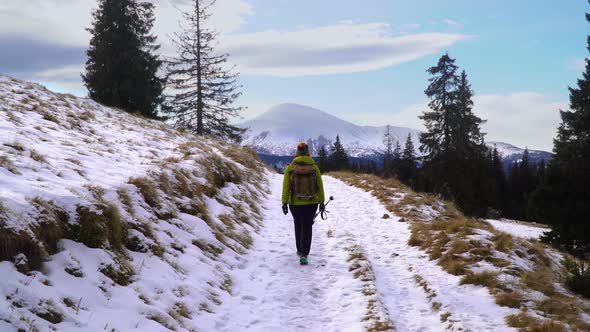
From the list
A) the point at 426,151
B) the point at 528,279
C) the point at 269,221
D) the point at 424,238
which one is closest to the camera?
the point at 528,279

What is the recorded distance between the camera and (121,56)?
23078mm

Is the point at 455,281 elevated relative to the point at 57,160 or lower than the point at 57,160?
lower

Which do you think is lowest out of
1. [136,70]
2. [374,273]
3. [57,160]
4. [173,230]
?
[374,273]

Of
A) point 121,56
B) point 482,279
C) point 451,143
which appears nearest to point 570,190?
point 451,143

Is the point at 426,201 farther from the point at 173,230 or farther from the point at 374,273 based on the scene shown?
the point at 173,230

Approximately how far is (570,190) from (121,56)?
28425 millimetres

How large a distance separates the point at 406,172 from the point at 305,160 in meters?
58.7

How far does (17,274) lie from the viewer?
358cm

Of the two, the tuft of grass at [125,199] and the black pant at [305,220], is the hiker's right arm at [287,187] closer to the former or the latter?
the black pant at [305,220]

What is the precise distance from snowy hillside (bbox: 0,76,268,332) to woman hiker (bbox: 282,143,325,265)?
1.41m

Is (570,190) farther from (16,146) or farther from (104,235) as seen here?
(16,146)

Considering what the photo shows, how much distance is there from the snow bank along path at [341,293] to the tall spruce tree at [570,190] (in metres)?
16.2

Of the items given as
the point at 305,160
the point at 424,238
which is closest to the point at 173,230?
the point at 305,160

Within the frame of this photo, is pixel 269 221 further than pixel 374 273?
Yes
